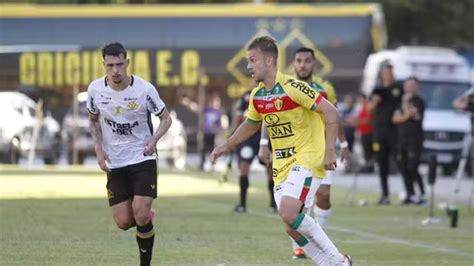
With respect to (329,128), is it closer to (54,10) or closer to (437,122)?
(437,122)

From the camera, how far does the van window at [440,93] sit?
37156 mm

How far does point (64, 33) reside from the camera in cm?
4906

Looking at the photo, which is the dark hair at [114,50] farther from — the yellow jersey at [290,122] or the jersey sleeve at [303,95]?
the jersey sleeve at [303,95]

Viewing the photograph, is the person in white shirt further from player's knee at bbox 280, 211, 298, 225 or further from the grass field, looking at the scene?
player's knee at bbox 280, 211, 298, 225

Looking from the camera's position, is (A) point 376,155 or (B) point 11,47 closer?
(A) point 376,155

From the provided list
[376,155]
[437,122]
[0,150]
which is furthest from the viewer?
[0,150]

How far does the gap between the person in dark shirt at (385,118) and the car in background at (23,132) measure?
1791 cm

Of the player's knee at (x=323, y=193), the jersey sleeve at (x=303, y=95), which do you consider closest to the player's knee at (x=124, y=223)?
the jersey sleeve at (x=303, y=95)

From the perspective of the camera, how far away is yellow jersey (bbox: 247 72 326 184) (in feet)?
37.7

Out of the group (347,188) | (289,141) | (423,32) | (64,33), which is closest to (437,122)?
(347,188)

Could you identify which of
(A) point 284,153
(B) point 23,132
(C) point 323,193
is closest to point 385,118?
(C) point 323,193

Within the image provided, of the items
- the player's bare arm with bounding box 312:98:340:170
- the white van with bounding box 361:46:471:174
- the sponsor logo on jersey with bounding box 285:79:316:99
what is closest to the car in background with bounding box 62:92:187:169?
the white van with bounding box 361:46:471:174

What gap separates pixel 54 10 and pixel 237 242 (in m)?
34.7

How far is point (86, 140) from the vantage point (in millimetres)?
42031
